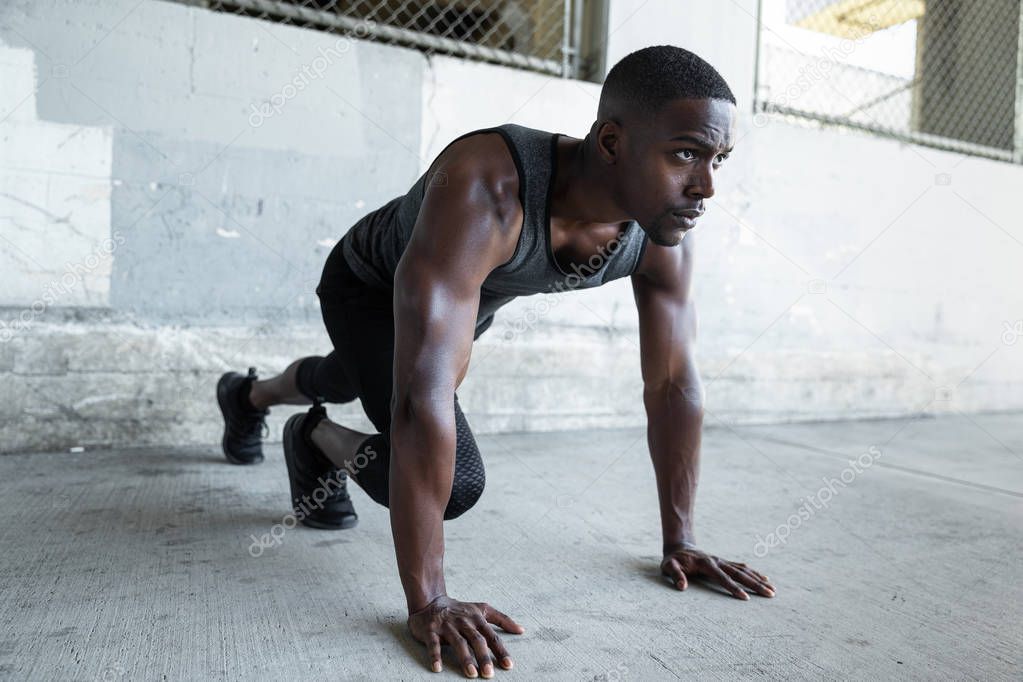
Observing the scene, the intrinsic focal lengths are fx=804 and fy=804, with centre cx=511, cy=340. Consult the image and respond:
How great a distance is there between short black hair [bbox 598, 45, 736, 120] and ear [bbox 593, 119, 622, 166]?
0.03 meters

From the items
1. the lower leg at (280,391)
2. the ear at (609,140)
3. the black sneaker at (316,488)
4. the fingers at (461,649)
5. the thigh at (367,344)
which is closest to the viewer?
the fingers at (461,649)

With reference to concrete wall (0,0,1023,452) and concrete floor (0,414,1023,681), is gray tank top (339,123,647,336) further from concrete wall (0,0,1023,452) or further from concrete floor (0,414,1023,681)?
concrete wall (0,0,1023,452)

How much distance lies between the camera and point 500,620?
1.46m

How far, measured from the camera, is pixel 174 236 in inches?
118

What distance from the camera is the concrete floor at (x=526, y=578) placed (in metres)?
1.38

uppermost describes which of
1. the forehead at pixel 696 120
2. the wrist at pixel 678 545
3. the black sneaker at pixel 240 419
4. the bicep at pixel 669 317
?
the forehead at pixel 696 120

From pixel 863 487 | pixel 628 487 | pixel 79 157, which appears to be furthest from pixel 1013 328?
pixel 79 157

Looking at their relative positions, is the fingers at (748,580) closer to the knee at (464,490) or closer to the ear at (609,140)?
the knee at (464,490)

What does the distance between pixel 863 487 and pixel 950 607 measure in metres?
1.21

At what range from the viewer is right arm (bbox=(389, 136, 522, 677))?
139 cm

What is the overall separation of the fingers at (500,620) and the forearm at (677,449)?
21.3 inches

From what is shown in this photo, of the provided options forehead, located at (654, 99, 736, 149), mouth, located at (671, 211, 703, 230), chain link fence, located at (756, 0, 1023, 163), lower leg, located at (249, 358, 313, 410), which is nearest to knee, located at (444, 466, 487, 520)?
mouth, located at (671, 211, 703, 230)

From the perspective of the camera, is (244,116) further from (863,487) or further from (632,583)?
(863,487)

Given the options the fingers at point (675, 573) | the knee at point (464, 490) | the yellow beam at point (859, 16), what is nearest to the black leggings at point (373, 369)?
the knee at point (464, 490)
